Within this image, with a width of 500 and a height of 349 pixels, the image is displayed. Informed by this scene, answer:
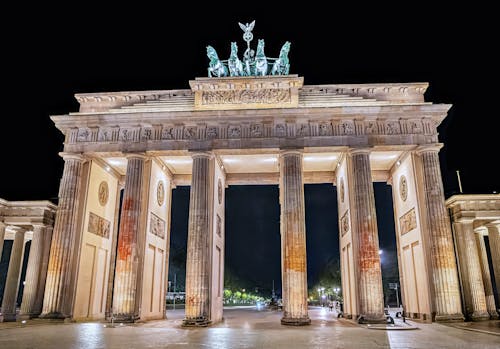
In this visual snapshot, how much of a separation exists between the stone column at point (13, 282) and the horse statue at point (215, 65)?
723 inches

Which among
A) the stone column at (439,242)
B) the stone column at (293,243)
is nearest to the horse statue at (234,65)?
the stone column at (293,243)

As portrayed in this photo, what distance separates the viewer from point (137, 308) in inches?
917

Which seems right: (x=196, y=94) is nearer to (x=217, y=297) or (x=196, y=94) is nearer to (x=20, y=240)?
(x=217, y=297)

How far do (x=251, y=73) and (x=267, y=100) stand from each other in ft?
9.84

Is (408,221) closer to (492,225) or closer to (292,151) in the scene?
(492,225)

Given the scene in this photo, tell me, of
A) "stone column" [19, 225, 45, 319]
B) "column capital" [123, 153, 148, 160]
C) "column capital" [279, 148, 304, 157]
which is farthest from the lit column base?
"column capital" [279, 148, 304, 157]

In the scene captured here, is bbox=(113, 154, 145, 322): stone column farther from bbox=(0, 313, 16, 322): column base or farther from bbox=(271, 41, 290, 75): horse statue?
bbox=(271, 41, 290, 75): horse statue

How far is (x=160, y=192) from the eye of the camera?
28.8m

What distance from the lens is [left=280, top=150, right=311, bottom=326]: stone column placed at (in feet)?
71.3

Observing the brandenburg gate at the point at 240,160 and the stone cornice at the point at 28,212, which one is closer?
the brandenburg gate at the point at 240,160

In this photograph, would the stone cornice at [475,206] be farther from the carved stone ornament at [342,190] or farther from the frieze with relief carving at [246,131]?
the carved stone ornament at [342,190]

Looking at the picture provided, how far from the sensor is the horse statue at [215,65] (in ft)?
90.1

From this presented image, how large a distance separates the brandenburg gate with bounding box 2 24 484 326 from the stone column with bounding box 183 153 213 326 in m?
0.07

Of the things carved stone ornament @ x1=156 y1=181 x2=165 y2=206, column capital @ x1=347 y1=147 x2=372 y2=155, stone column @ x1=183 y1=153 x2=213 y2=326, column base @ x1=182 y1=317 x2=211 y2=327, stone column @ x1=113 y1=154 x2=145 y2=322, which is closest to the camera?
column base @ x1=182 y1=317 x2=211 y2=327
